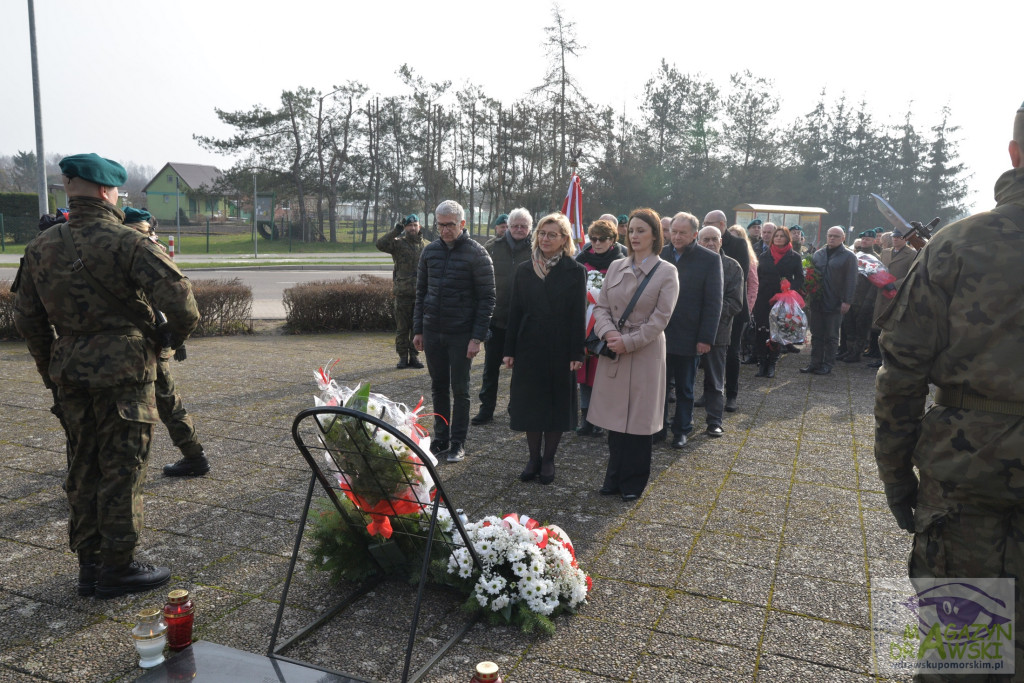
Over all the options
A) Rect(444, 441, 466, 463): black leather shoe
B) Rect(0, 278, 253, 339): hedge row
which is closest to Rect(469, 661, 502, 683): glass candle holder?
Rect(444, 441, 466, 463): black leather shoe

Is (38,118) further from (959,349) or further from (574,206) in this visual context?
(959,349)

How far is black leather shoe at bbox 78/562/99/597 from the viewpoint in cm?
350

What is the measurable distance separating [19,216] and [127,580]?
4221cm

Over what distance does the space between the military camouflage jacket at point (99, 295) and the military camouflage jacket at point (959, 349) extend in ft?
10.3

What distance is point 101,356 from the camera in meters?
3.42

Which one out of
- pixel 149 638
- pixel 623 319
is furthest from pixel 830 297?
pixel 149 638

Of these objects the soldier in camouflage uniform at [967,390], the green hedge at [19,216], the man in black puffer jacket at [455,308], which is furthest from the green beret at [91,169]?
the green hedge at [19,216]

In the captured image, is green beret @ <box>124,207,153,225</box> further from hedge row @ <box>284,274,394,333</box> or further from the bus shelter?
→ the bus shelter

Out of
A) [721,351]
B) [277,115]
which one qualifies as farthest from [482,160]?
[721,351]

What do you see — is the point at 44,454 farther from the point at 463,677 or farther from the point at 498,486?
the point at 463,677

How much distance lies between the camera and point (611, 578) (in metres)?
3.78

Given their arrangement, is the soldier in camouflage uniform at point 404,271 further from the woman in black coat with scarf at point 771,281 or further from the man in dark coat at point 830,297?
the man in dark coat at point 830,297

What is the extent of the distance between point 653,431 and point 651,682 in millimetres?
2210

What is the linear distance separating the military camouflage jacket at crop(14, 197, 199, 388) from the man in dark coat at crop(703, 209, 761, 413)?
18.8 feet
